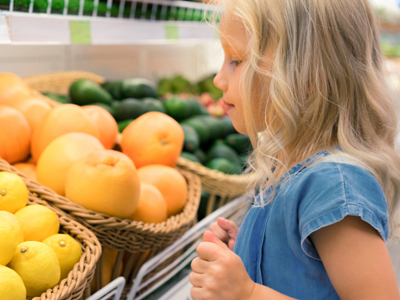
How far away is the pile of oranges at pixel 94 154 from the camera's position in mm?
972

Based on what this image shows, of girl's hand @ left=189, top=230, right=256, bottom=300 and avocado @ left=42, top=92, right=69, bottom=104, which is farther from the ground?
girl's hand @ left=189, top=230, right=256, bottom=300

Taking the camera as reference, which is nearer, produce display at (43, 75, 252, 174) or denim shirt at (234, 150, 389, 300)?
denim shirt at (234, 150, 389, 300)

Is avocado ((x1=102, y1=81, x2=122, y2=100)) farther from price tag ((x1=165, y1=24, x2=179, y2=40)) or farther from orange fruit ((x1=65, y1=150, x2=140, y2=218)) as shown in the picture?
orange fruit ((x1=65, y1=150, x2=140, y2=218))

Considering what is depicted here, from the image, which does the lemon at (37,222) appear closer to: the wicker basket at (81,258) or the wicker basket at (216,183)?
the wicker basket at (81,258)

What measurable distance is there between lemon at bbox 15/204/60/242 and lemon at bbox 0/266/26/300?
0.51ft

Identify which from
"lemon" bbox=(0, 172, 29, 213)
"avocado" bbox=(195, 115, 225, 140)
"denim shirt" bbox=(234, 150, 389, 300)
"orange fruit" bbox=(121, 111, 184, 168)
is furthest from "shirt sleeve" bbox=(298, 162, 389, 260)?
"avocado" bbox=(195, 115, 225, 140)

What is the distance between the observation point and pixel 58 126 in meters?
1.19

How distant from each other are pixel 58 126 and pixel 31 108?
6.7 inches

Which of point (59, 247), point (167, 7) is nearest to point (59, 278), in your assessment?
point (59, 247)

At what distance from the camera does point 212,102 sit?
93.3 inches

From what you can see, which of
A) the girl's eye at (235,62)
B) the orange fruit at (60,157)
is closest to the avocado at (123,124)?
the orange fruit at (60,157)

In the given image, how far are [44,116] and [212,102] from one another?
1.26 m

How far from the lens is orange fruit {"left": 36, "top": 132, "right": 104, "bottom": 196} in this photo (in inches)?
41.4

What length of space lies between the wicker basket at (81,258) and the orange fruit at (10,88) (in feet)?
1.32
